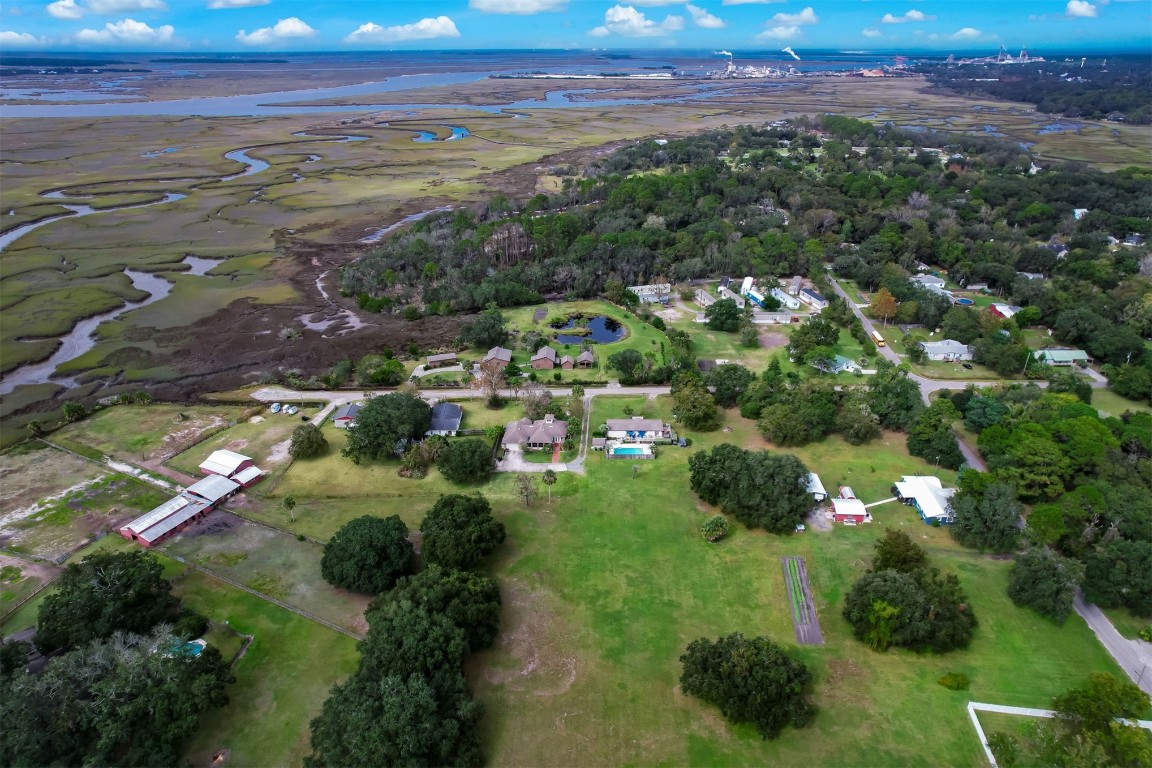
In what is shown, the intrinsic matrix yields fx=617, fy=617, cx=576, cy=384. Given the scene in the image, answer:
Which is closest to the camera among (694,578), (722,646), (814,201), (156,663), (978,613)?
(156,663)

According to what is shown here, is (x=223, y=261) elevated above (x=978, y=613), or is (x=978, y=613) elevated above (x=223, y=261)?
(x=223, y=261)

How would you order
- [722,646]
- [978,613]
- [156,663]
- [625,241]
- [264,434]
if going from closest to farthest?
[156,663] → [722,646] → [978,613] → [264,434] → [625,241]

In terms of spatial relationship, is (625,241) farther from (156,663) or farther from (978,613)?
(156,663)

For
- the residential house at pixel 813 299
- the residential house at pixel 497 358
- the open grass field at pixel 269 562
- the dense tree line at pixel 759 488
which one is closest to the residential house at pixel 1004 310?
the residential house at pixel 813 299

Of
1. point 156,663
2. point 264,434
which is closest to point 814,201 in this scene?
point 264,434

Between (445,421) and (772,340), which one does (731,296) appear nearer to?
(772,340)
